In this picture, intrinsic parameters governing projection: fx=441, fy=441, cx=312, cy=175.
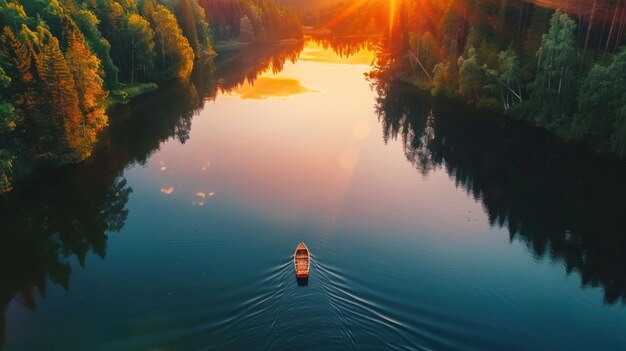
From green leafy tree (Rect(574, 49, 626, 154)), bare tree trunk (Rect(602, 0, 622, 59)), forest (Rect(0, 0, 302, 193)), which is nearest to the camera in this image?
forest (Rect(0, 0, 302, 193))

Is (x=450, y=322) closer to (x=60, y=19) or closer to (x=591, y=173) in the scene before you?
(x=591, y=173)

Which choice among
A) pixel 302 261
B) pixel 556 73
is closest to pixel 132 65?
pixel 302 261

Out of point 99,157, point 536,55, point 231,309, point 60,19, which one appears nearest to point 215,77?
point 60,19

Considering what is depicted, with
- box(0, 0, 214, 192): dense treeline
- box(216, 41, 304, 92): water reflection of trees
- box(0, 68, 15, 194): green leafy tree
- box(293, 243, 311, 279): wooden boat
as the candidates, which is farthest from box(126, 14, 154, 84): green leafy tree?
box(293, 243, 311, 279): wooden boat

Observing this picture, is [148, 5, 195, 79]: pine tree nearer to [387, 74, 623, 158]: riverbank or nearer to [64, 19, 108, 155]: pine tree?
[64, 19, 108, 155]: pine tree

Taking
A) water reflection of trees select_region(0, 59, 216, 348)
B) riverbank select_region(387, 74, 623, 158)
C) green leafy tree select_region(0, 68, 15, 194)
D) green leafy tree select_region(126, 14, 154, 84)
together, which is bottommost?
water reflection of trees select_region(0, 59, 216, 348)

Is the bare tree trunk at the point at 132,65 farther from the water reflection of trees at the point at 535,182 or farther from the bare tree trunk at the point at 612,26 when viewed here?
the bare tree trunk at the point at 612,26

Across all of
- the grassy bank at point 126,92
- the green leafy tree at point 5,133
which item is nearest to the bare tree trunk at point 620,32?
the green leafy tree at point 5,133
